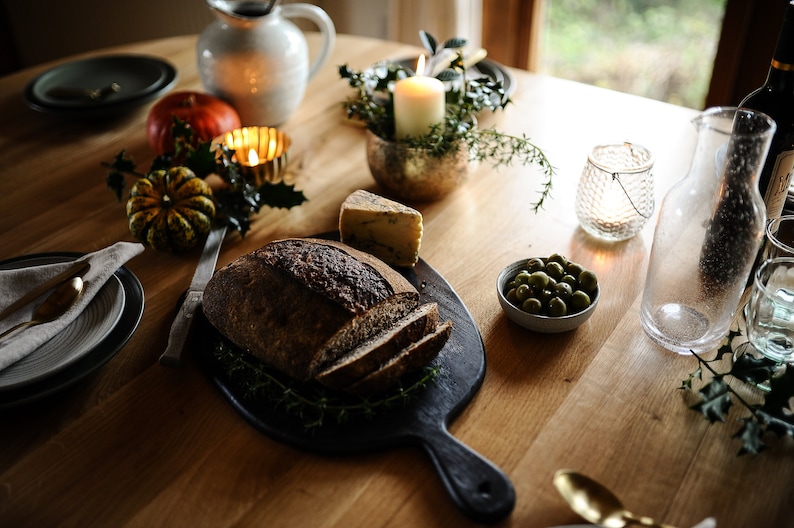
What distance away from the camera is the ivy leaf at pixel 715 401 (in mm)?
966

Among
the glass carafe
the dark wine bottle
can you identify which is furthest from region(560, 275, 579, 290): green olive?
the dark wine bottle

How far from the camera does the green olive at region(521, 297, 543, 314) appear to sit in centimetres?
115

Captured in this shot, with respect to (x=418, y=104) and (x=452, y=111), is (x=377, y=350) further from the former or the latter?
(x=452, y=111)

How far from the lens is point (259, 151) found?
174cm

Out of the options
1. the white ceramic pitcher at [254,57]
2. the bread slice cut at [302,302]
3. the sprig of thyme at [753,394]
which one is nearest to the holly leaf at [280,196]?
the bread slice cut at [302,302]

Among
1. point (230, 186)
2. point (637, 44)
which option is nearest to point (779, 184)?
point (230, 186)

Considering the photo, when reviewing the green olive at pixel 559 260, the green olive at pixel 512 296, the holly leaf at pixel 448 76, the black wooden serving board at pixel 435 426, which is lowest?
the black wooden serving board at pixel 435 426

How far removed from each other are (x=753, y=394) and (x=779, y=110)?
0.47 m

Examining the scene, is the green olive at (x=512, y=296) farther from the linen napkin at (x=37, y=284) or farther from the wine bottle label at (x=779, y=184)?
the linen napkin at (x=37, y=284)

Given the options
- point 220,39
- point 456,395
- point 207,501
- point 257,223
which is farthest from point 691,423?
point 220,39

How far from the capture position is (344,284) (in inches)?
42.6

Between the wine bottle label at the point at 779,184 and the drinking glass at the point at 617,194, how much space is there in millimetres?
245

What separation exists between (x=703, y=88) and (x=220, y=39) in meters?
2.45

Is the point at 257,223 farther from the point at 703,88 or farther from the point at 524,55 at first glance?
the point at 703,88
